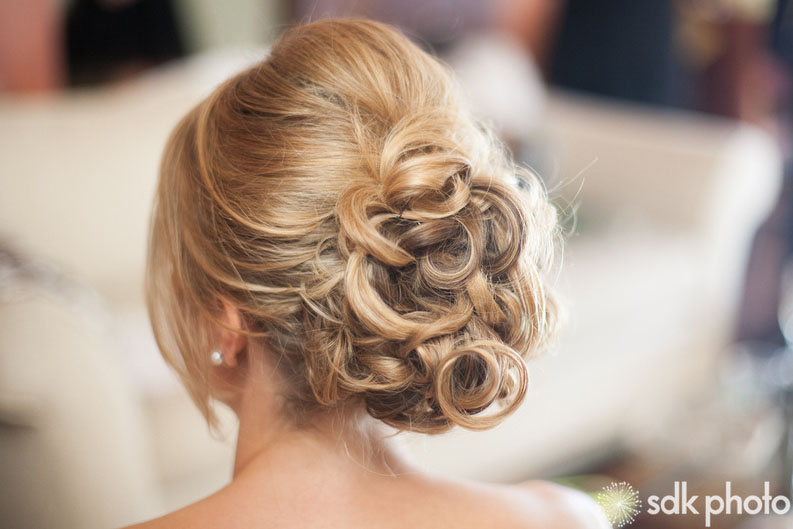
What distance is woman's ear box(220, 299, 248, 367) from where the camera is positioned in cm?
66

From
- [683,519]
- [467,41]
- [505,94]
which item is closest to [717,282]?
[505,94]

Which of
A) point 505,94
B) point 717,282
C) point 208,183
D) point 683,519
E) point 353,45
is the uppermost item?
point 353,45

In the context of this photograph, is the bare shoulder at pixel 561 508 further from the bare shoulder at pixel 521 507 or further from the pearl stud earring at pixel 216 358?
the pearl stud earring at pixel 216 358

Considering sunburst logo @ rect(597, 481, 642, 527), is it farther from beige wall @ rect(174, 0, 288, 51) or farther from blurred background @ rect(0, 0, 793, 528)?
beige wall @ rect(174, 0, 288, 51)

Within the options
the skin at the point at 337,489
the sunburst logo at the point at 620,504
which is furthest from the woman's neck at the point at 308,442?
the sunburst logo at the point at 620,504

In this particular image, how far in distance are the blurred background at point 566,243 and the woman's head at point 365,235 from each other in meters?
0.15

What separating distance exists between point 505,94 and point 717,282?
3.01ft

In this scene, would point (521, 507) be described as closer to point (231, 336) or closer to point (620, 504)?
point (620, 504)

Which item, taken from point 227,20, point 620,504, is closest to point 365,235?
point 620,504

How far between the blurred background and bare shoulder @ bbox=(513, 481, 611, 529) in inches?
5.0

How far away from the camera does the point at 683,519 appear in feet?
2.77

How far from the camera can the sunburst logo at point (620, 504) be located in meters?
0.76

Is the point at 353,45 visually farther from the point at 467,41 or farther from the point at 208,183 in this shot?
the point at 467,41

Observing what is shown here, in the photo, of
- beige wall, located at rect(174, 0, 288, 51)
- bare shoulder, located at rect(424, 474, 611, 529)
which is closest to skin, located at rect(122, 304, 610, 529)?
bare shoulder, located at rect(424, 474, 611, 529)
